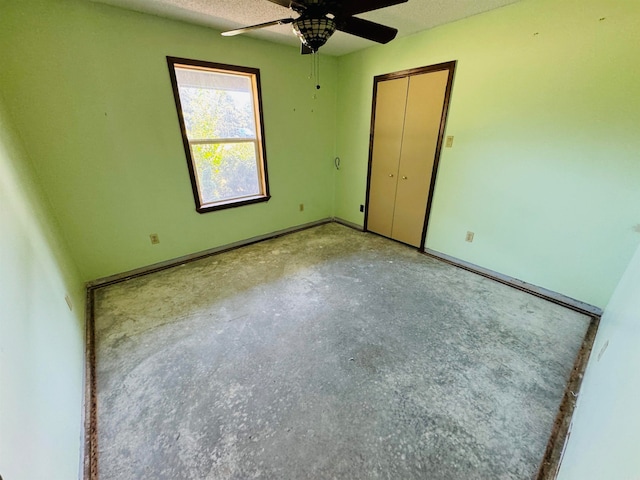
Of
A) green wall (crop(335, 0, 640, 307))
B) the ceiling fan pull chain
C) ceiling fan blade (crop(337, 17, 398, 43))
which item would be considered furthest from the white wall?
the ceiling fan pull chain

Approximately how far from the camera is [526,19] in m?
2.05

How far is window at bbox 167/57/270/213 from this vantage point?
265cm

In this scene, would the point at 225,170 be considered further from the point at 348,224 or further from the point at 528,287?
the point at 528,287

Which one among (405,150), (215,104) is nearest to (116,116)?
(215,104)

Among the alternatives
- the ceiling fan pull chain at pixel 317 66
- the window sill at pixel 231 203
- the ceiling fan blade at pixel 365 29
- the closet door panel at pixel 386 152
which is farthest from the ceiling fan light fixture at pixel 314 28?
the ceiling fan pull chain at pixel 317 66

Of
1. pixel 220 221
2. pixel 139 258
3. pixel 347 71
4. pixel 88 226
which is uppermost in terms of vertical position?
pixel 347 71

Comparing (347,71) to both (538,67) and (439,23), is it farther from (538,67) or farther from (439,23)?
(538,67)

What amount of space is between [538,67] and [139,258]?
405cm

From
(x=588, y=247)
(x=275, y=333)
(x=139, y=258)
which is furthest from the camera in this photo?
(x=139, y=258)

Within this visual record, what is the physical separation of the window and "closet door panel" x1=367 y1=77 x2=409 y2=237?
1.48 m

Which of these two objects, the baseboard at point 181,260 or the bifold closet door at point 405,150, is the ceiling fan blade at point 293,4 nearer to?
the bifold closet door at point 405,150

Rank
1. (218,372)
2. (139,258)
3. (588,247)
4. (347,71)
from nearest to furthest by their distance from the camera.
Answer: (218,372) → (588,247) → (139,258) → (347,71)

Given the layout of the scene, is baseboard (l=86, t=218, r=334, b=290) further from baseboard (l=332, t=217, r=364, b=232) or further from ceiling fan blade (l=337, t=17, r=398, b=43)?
ceiling fan blade (l=337, t=17, r=398, b=43)

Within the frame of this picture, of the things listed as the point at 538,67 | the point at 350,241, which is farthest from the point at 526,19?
the point at 350,241
